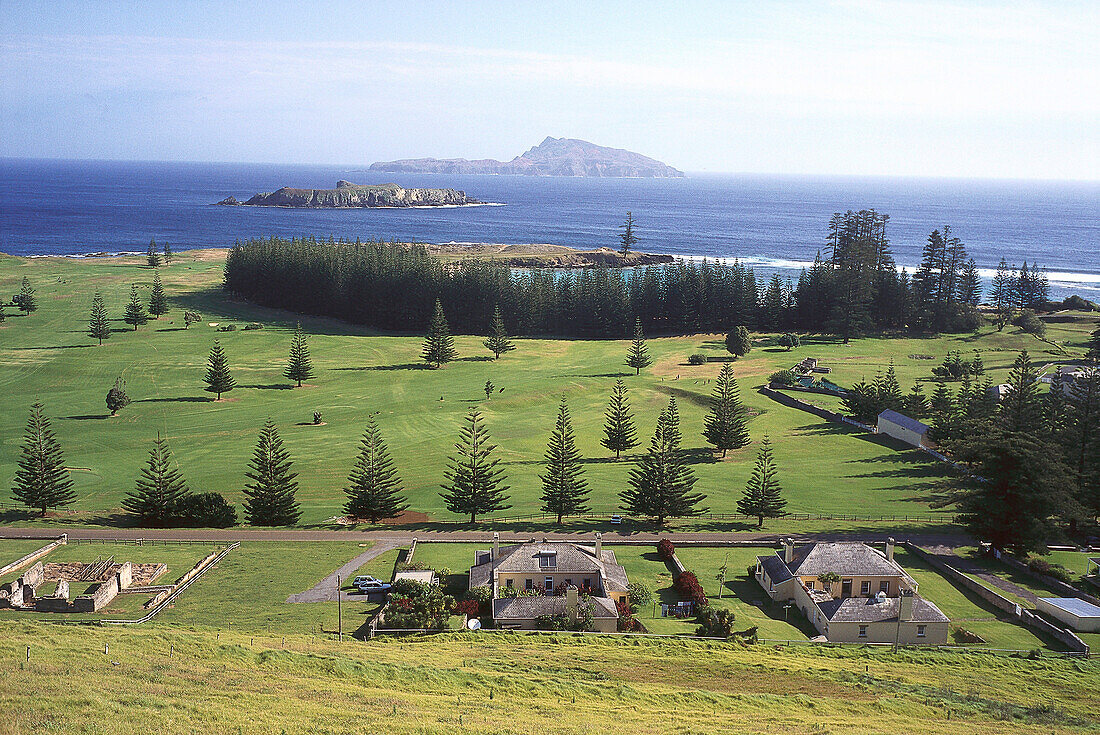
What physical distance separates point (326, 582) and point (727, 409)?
30647 mm

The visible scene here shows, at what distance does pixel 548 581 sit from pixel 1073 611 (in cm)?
1962

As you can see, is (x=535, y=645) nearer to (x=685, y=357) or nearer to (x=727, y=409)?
(x=727, y=409)

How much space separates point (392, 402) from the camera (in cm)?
6719

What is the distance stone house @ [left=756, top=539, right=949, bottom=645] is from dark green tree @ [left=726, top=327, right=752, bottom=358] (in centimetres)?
5057

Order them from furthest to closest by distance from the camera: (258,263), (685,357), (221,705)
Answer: (258,263) → (685,357) → (221,705)

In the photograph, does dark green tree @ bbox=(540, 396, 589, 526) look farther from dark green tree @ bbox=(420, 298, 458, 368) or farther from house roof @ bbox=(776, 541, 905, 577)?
dark green tree @ bbox=(420, 298, 458, 368)

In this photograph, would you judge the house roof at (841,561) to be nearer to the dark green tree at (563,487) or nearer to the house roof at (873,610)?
the house roof at (873,610)

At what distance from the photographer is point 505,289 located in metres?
102

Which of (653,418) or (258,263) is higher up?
(258,263)

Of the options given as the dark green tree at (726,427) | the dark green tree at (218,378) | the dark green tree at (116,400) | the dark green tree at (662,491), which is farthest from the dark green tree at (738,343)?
the dark green tree at (116,400)

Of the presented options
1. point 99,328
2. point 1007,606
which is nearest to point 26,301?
point 99,328

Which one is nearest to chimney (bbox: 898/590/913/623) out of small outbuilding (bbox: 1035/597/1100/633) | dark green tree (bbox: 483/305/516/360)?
small outbuilding (bbox: 1035/597/1100/633)

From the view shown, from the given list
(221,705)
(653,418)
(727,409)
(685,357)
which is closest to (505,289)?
(685,357)

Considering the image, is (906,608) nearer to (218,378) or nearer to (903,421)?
(903,421)
